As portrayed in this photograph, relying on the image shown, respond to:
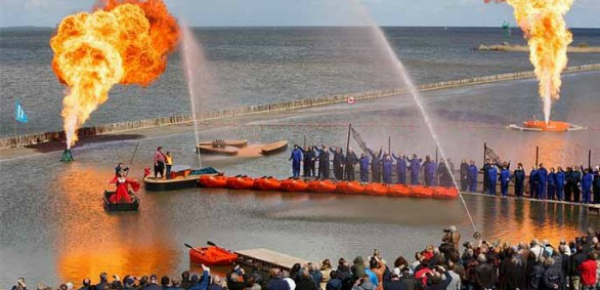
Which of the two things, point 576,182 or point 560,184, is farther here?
point 560,184

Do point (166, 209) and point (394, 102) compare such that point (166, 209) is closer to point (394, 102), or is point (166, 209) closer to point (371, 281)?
point (371, 281)

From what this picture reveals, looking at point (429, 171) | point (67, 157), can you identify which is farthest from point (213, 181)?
point (67, 157)

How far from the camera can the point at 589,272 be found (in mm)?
20125

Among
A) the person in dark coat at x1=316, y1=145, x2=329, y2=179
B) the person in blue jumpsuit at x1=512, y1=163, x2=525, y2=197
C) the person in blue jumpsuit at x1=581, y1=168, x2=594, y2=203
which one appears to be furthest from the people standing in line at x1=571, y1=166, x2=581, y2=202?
the person in dark coat at x1=316, y1=145, x2=329, y2=179

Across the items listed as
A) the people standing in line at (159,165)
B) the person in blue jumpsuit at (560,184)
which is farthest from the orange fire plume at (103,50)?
the person in blue jumpsuit at (560,184)

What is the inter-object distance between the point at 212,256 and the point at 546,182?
50.1 feet

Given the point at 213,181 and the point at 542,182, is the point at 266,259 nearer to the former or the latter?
the point at 542,182

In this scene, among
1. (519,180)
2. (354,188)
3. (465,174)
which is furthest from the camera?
(354,188)

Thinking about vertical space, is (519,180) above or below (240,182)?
above

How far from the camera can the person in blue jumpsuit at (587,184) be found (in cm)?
3412

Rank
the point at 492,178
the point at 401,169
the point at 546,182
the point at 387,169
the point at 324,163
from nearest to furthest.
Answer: the point at 546,182 < the point at 492,178 < the point at 401,169 < the point at 387,169 < the point at 324,163

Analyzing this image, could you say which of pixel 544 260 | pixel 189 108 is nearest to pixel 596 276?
pixel 544 260

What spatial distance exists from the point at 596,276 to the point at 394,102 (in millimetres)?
64172

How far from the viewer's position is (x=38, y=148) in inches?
2062
